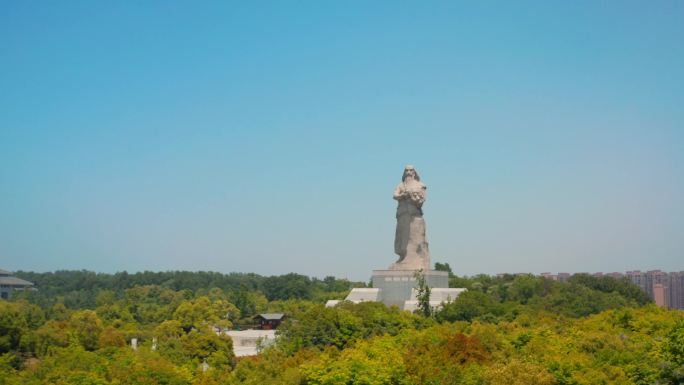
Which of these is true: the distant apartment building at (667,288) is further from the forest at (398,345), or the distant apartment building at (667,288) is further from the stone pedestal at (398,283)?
the stone pedestal at (398,283)

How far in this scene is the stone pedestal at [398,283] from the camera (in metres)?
35.8

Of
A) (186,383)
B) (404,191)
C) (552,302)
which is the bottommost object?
(186,383)

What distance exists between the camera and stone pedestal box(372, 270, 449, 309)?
35812mm

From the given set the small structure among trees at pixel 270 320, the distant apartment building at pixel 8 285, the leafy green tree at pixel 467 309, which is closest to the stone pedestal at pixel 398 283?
the leafy green tree at pixel 467 309

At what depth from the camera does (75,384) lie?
22.0m

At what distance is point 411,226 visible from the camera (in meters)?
36.6

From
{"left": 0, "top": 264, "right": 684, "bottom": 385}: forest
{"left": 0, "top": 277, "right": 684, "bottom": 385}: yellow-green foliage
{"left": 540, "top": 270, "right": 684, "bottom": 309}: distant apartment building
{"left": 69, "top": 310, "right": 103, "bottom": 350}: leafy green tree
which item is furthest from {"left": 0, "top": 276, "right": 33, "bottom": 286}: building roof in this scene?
{"left": 540, "top": 270, "right": 684, "bottom": 309}: distant apartment building

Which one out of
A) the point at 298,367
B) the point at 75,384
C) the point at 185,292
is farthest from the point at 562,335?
the point at 185,292

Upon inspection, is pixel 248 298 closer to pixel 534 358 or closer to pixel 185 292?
pixel 185 292

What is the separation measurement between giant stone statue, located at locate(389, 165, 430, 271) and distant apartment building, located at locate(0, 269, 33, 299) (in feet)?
162

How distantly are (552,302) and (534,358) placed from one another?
16.1 m

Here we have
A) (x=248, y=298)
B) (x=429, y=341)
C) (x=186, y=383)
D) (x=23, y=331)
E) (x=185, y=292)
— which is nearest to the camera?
(x=186, y=383)

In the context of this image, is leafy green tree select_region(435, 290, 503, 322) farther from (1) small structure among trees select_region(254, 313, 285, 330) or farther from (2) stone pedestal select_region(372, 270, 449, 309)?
(1) small structure among trees select_region(254, 313, 285, 330)

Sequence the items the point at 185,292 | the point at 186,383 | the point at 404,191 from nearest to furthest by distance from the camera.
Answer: the point at 186,383 → the point at 404,191 → the point at 185,292
